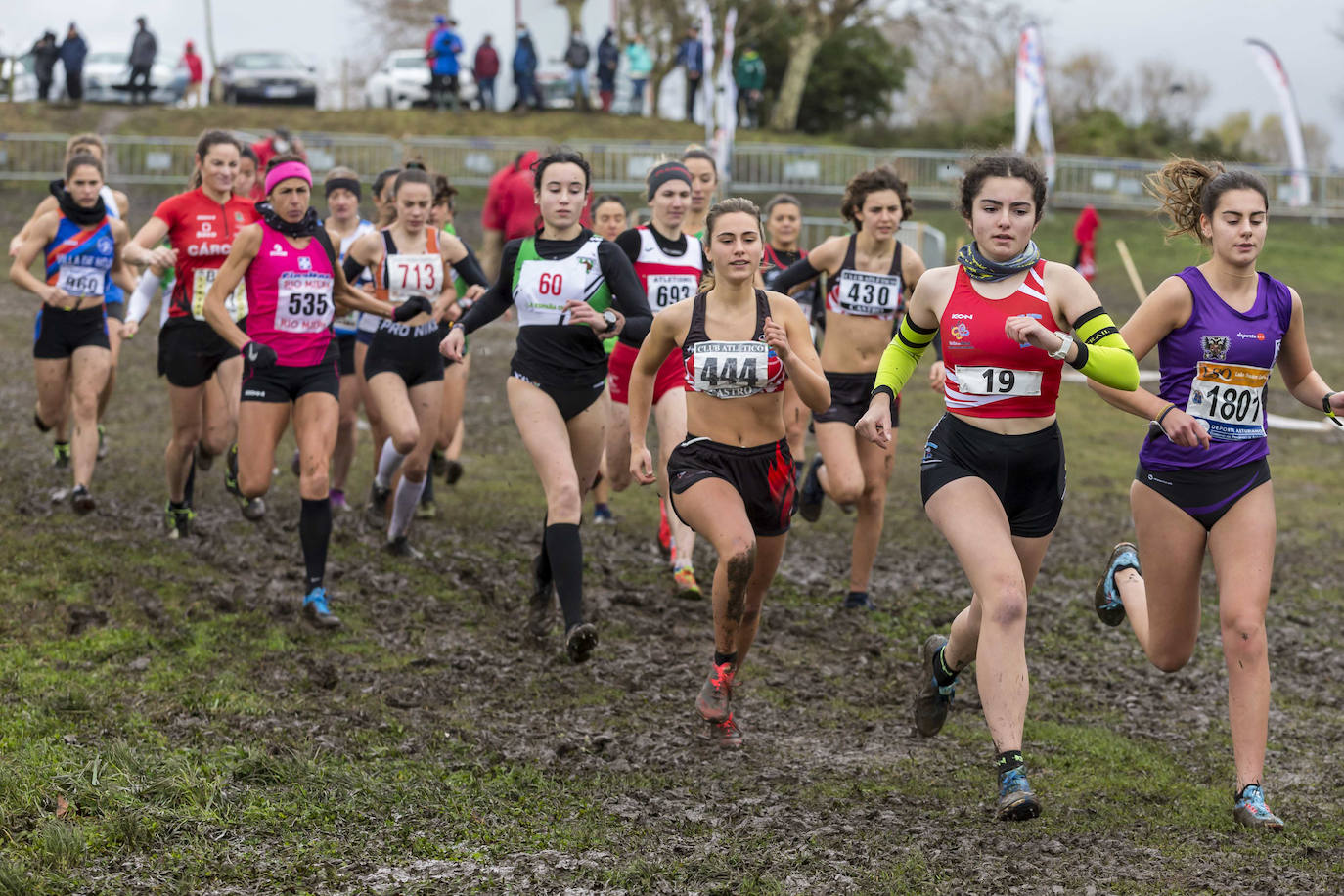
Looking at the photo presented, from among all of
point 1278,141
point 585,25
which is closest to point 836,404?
point 585,25

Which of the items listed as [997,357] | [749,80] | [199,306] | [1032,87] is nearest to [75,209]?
[199,306]

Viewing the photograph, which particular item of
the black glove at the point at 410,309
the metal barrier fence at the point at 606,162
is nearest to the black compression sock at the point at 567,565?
the black glove at the point at 410,309

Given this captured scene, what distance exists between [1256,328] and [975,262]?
1.08 meters

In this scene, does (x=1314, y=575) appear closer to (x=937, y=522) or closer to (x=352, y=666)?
(x=937, y=522)

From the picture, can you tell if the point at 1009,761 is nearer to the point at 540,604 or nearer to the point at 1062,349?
the point at 1062,349

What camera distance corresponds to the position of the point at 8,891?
4309 mm

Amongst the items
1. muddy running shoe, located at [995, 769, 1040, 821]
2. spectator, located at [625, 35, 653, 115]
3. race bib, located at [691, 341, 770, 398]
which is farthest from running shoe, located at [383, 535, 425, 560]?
spectator, located at [625, 35, 653, 115]

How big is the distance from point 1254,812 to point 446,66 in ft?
102

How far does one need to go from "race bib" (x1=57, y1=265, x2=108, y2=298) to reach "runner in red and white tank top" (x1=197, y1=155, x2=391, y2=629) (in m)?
2.26

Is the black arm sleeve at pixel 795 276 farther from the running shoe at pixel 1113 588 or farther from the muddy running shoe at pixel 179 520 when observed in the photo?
the muddy running shoe at pixel 179 520

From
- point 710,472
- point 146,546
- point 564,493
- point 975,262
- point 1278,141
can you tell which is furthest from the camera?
point 1278,141

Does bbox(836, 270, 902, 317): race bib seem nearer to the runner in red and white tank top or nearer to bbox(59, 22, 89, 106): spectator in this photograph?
the runner in red and white tank top

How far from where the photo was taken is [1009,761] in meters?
4.86

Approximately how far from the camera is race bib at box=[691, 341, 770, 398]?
19.5 ft
